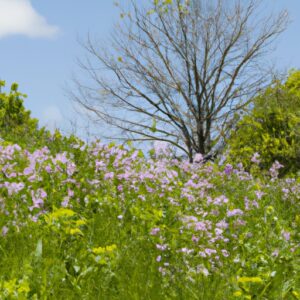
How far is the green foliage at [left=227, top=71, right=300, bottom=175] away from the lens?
29.4ft

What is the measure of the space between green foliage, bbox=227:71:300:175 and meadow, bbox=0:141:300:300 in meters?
2.27

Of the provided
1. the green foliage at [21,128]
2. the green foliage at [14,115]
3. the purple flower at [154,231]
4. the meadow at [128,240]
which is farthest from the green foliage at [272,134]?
the purple flower at [154,231]

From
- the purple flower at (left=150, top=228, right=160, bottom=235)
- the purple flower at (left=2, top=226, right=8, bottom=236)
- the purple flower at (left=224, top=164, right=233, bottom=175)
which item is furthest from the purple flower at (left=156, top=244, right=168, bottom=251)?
the purple flower at (left=224, top=164, right=233, bottom=175)

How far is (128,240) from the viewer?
13.7 feet

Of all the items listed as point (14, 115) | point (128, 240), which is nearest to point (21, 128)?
point (14, 115)

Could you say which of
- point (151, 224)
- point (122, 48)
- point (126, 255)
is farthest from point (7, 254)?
point (122, 48)

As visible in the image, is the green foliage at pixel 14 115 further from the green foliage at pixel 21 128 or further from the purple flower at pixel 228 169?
the purple flower at pixel 228 169

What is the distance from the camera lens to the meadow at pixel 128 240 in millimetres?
2900

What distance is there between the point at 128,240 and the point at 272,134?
18.8 ft

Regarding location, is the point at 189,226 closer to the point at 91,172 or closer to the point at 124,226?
the point at 124,226

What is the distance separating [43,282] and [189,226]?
1.58 metres

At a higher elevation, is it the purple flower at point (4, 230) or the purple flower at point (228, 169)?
the purple flower at point (228, 169)

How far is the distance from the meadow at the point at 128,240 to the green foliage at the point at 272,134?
227 cm

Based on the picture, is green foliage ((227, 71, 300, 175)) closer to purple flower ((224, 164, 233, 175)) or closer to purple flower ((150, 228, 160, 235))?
purple flower ((224, 164, 233, 175))
